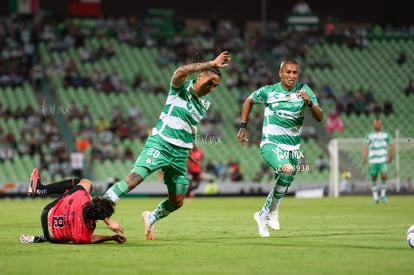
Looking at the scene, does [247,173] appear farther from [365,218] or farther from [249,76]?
[365,218]

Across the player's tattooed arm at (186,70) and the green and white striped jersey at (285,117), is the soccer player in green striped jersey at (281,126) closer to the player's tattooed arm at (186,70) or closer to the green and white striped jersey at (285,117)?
the green and white striped jersey at (285,117)

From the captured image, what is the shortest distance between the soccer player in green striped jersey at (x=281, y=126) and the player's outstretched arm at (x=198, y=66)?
200cm

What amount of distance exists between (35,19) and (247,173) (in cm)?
1381

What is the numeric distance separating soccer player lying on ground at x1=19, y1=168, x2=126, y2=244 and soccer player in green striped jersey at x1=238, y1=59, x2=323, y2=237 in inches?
118

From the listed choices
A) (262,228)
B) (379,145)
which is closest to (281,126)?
(262,228)

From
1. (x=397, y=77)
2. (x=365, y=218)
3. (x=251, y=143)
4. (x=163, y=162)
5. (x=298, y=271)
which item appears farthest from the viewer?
(x=397, y=77)

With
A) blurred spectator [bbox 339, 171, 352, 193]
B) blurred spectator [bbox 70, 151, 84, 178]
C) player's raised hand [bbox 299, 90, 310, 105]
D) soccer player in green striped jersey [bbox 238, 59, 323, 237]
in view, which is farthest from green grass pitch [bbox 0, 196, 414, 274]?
blurred spectator [bbox 339, 171, 352, 193]

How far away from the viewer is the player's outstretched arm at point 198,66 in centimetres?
1030

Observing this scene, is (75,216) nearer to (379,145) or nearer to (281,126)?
(281,126)

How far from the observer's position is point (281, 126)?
1309cm

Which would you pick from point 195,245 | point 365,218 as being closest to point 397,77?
point 365,218

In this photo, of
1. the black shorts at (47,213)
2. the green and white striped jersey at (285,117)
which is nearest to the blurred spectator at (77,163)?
the green and white striped jersey at (285,117)

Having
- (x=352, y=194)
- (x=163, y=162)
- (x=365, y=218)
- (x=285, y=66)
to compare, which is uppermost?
(x=285, y=66)

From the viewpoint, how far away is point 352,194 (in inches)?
1344
